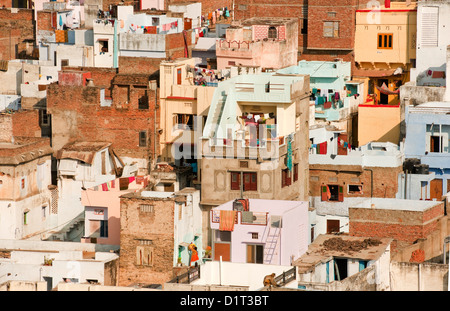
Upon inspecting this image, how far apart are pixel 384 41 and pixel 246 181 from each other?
3206 cm

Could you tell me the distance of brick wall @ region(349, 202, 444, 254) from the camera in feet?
246

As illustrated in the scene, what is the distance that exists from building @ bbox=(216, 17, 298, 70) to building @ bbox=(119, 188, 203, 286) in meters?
22.0

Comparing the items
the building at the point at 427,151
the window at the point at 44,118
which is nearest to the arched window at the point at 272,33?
the building at the point at 427,151

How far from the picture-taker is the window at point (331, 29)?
10562 centimetres

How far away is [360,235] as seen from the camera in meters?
75.6

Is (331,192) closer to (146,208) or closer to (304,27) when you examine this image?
(146,208)

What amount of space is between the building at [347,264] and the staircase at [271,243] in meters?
1.65

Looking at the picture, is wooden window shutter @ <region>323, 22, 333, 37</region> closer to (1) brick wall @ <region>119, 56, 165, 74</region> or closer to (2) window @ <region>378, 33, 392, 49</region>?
(2) window @ <region>378, 33, 392, 49</region>

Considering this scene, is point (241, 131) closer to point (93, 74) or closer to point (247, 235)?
point (247, 235)

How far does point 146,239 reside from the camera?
2904 inches

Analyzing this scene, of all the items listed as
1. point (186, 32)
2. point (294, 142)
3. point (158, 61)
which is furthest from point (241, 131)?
point (186, 32)

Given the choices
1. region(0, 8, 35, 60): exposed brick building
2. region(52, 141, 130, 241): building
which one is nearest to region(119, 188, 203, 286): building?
region(52, 141, 130, 241): building

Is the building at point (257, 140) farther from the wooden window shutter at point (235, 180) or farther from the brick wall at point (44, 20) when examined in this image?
the brick wall at point (44, 20)

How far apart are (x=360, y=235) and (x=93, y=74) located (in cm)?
2560
